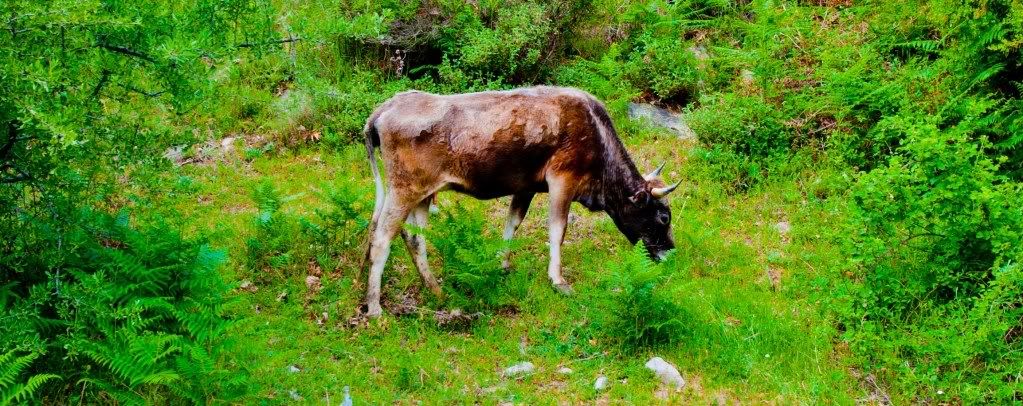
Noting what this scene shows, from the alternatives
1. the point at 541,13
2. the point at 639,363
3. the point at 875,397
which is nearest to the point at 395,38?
the point at 541,13

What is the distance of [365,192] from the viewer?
1084 centimetres

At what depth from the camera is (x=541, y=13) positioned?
1347 centimetres

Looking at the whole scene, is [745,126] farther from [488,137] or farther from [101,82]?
[101,82]

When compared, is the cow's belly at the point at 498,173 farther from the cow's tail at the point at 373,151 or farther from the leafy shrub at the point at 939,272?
the leafy shrub at the point at 939,272

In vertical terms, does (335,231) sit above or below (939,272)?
below

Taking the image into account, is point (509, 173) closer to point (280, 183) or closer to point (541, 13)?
point (280, 183)

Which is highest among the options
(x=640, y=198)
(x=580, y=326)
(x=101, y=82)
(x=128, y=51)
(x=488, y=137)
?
(x=128, y=51)

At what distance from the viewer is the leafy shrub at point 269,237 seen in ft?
29.6

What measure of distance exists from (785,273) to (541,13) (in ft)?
20.7

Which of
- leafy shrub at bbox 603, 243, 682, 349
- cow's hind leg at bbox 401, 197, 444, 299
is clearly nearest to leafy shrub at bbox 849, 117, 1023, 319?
leafy shrub at bbox 603, 243, 682, 349

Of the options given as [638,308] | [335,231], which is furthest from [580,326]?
[335,231]

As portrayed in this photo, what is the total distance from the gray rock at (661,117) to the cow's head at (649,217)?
3.20 m

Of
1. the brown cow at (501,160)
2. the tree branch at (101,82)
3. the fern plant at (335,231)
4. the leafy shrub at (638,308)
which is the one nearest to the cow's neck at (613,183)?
the brown cow at (501,160)

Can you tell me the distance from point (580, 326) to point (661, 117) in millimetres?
5796
